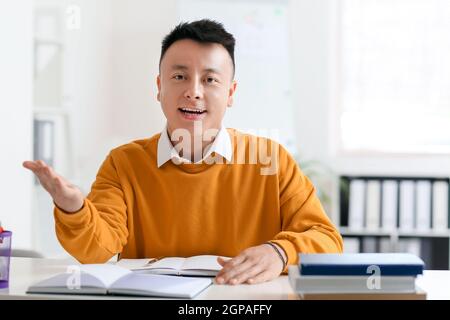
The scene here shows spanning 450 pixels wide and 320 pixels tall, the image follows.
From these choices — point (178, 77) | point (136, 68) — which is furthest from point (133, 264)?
point (136, 68)

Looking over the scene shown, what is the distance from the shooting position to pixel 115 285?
1.00 m

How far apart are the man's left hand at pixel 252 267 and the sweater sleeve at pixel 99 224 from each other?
0.26 metres

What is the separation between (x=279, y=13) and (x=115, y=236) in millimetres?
2841

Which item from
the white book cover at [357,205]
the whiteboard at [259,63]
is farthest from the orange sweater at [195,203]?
the whiteboard at [259,63]

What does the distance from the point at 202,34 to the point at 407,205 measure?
8.24ft

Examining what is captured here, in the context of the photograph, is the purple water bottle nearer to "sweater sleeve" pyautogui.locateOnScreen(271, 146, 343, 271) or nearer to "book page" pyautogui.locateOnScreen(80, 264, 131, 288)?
"book page" pyautogui.locateOnScreen(80, 264, 131, 288)

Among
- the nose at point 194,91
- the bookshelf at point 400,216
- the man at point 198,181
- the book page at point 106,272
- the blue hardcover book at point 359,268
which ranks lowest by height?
the bookshelf at point 400,216

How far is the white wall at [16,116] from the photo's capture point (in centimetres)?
285

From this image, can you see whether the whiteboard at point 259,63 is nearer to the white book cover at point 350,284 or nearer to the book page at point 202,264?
the book page at point 202,264

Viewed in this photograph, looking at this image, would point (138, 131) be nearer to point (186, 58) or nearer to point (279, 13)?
point (279, 13)

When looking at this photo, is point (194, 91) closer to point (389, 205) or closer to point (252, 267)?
point (252, 267)

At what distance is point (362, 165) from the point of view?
157 inches

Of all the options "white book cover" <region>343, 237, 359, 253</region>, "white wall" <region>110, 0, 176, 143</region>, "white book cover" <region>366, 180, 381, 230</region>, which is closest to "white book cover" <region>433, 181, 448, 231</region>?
"white book cover" <region>366, 180, 381, 230</region>
